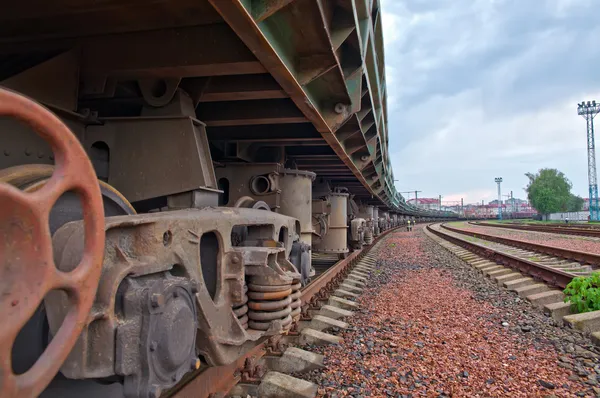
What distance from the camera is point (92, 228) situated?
114 centimetres

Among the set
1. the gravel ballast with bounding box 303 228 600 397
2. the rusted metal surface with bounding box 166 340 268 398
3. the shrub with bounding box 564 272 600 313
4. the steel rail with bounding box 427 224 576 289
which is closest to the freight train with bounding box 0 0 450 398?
the rusted metal surface with bounding box 166 340 268 398

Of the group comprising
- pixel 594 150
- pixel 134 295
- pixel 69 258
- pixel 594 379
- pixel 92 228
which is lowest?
pixel 594 379

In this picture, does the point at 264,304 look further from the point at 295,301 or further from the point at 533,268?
the point at 533,268

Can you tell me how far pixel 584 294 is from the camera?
4938 mm

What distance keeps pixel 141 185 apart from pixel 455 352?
307 cm

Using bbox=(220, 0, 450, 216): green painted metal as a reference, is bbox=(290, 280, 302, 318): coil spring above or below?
below

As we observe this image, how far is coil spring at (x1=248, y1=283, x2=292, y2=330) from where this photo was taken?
2.28 metres

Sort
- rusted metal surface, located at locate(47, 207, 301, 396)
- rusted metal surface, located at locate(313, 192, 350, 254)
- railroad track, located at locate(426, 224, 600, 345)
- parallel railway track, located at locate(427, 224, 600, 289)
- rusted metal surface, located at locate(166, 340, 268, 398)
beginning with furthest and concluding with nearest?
1. rusted metal surface, located at locate(313, 192, 350, 254)
2. parallel railway track, located at locate(427, 224, 600, 289)
3. railroad track, located at locate(426, 224, 600, 345)
4. rusted metal surface, located at locate(166, 340, 268, 398)
5. rusted metal surface, located at locate(47, 207, 301, 396)

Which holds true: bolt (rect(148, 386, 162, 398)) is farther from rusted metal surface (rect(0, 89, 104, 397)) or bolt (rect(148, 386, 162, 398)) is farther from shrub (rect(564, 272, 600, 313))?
shrub (rect(564, 272, 600, 313))

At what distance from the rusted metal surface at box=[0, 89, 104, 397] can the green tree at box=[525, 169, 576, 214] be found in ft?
267

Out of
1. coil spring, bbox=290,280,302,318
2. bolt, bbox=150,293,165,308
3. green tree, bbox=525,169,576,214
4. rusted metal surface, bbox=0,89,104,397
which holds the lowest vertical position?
coil spring, bbox=290,280,302,318

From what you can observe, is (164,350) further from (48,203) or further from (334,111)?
(334,111)

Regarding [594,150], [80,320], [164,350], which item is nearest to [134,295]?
[164,350]

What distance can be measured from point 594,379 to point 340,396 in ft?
6.61
